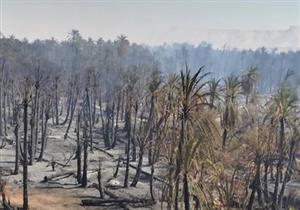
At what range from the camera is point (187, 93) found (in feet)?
57.1

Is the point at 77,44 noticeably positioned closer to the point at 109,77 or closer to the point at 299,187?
the point at 109,77

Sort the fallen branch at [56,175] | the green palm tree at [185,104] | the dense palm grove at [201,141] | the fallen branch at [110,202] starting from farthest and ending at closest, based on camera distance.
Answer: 1. the fallen branch at [56,175]
2. the fallen branch at [110,202]
3. the dense palm grove at [201,141]
4. the green palm tree at [185,104]

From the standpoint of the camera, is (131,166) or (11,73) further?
(11,73)

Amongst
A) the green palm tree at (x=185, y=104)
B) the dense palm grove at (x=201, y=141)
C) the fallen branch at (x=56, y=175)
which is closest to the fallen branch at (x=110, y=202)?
the dense palm grove at (x=201, y=141)

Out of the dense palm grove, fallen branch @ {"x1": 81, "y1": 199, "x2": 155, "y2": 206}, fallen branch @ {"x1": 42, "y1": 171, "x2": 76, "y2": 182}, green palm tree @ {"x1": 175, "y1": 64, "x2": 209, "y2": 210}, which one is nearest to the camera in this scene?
green palm tree @ {"x1": 175, "y1": 64, "x2": 209, "y2": 210}

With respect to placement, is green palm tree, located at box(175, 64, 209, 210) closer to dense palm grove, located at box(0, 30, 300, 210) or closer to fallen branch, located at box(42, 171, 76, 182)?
dense palm grove, located at box(0, 30, 300, 210)

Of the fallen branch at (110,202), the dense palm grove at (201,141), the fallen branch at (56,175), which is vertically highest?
the dense palm grove at (201,141)

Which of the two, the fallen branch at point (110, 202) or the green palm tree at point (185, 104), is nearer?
the green palm tree at point (185, 104)

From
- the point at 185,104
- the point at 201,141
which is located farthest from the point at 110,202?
the point at 185,104

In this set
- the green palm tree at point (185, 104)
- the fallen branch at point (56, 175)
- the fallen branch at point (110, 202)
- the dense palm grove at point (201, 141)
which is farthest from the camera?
the fallen branch at point (56, 175)

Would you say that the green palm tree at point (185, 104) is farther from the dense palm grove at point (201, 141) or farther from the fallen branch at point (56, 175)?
the fallen branch at point (56, 175)

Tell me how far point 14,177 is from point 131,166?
38.1 feet

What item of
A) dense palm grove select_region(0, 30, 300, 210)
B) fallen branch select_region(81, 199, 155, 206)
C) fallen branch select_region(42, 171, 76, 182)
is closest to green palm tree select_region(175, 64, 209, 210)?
dense palm grove select_region(0, 30, 300, 210)

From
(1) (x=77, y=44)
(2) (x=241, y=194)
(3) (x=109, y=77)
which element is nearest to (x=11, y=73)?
(3) (x=109, y=77)
